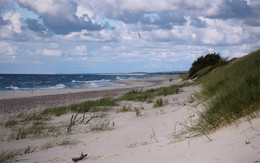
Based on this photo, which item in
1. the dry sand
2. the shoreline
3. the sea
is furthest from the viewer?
the sea

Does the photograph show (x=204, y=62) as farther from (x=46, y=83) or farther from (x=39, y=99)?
(x=46, y=83)

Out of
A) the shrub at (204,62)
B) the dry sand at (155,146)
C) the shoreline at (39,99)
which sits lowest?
the shoreline at (39,99)

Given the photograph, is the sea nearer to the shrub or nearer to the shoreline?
the shoreline

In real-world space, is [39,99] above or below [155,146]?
below

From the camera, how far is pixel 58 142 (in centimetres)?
526

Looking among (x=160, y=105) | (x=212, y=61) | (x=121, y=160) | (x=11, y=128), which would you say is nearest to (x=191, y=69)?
(x=212, y=61)

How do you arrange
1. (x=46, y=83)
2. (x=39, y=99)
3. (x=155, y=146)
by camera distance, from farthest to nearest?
(x=46, y=83)
(x=39, y=99)
(x=155, y=146)

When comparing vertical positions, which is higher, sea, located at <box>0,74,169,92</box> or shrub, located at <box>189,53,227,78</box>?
shrub, located at <box>189,53,227,78</box>

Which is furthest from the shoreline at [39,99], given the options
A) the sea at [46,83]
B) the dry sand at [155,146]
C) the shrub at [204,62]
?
the shrub at [204,62]

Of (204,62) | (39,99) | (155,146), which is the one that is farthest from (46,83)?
(155,146)

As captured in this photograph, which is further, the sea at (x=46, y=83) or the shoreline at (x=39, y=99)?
the sea at (x=46, y=83)

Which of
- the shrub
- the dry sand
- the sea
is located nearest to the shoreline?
the sea

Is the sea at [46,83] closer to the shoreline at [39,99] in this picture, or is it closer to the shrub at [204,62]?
the shoreline at [39,99]

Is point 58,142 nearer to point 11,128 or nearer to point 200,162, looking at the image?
point 11,128
